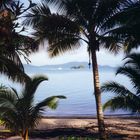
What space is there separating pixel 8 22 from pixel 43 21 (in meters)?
8.69

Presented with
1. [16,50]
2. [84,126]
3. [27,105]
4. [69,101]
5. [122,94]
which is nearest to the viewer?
[16,50]

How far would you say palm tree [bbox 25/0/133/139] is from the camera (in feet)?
44.1

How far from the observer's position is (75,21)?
14094mm

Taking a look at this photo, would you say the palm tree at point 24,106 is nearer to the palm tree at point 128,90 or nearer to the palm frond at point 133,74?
the palm tree at point 128,90

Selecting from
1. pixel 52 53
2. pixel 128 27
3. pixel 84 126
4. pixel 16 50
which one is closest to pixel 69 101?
pixel 84 126

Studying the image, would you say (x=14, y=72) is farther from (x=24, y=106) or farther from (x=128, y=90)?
(x=128, y=90)

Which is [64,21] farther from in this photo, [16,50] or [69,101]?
[69,101]

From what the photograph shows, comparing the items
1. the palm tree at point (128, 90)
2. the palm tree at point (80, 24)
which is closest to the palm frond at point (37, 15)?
the palm tree at point (80, 24)

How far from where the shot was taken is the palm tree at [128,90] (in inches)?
481

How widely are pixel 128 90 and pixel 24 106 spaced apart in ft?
11.7

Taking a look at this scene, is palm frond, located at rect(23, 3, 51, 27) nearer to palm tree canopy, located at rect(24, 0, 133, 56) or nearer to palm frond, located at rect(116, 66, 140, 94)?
palm tree canopy, located at rect(24, 0, 133, 56)

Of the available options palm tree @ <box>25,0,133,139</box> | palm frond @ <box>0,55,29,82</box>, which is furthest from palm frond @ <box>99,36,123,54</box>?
palm frond @ <box>0,55,29,82</box>

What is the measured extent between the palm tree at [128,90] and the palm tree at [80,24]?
1318 mm

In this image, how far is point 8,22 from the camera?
4.74 m
